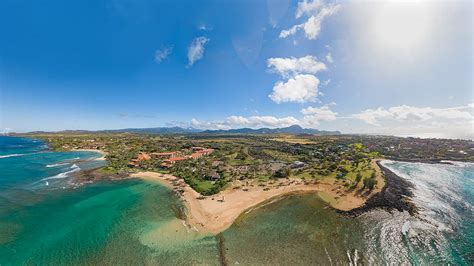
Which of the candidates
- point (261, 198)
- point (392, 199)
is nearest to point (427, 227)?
point (392, 199)

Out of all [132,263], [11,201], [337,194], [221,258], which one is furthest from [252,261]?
[11,201]

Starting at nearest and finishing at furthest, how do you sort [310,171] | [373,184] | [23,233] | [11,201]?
[23,233], [11,201], [373,184], [310,171]

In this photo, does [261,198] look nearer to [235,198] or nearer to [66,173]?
[235,198]

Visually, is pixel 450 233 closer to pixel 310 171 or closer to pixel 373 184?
pixel 373 184

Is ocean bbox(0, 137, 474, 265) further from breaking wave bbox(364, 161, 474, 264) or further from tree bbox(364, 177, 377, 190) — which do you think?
tree bbox(364, 177, 377, 190)

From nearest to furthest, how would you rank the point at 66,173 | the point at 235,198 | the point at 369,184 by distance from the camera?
1. the point at 235,198
2. the point at 369,184
3. the point at 66,173

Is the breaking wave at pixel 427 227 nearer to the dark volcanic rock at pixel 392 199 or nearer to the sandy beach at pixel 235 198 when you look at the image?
the dark volcanic rock at pixel 392 199
